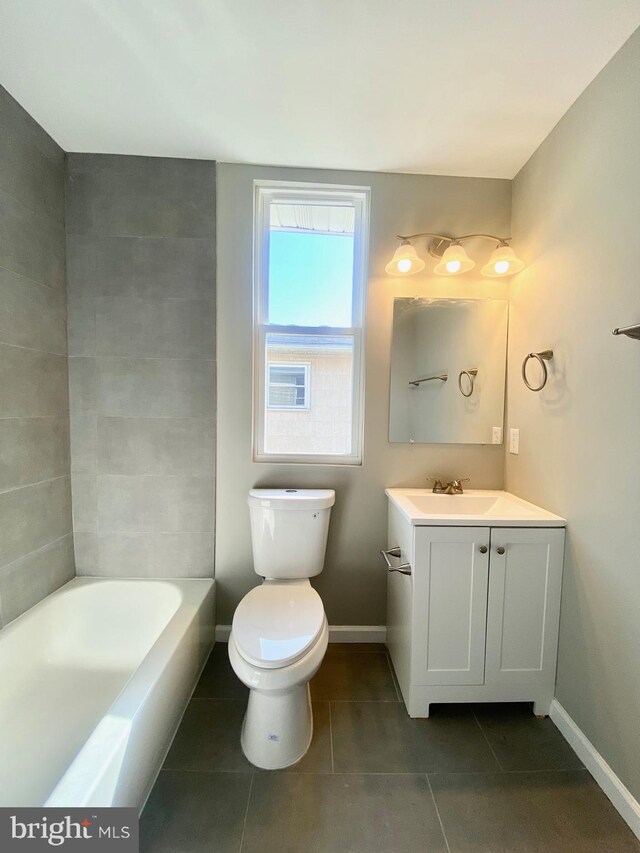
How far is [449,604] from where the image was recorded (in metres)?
1.38

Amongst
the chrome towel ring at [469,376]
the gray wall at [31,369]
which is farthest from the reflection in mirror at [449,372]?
the gray wall at [31,369]

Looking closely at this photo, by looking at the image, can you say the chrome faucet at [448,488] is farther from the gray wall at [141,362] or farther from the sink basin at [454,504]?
the gray wall at [141,362]

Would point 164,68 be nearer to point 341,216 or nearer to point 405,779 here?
point 341,216

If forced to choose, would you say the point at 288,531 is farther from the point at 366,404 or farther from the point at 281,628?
the point at 366,404

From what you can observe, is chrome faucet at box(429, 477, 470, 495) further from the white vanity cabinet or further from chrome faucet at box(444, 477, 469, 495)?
the white vanity cabinet

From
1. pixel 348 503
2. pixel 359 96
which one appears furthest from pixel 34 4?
pixel 348 503

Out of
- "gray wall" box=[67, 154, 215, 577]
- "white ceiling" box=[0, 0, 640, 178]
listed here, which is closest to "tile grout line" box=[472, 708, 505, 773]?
"gray wall" box=[67, 154, 215, 577]

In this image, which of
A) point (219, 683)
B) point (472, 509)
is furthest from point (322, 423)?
point (219, 683)

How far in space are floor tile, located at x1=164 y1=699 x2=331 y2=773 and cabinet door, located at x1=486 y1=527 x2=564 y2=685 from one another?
707 mm

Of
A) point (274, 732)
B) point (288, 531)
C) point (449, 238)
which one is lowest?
point (274, 732)

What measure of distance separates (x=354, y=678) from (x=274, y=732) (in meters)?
0.52

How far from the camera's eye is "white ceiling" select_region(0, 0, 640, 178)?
108 cm

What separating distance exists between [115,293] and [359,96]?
138cm

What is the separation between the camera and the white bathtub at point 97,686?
3.13ft
